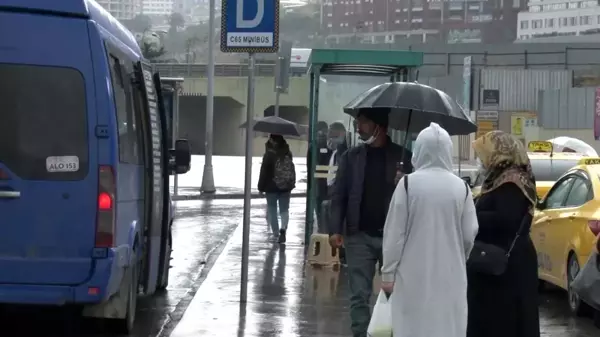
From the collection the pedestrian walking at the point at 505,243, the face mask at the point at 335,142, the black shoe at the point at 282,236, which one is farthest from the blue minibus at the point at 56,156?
the black shoe at the point at 282,236

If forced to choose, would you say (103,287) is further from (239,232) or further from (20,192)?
(239,232)

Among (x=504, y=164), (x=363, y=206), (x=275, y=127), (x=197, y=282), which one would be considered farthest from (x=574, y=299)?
(x=275, y=127)

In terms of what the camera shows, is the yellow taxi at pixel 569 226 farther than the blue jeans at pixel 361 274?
Yes

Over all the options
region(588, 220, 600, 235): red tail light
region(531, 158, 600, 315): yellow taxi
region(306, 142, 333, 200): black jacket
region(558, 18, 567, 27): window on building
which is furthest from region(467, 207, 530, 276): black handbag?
region(558, 18, 567, 27): window on building

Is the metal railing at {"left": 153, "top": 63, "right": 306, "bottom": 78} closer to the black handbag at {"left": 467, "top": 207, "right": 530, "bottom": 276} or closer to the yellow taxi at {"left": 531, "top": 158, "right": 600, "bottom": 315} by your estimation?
the yellow taxi at {"left": 531, "top": 158, "right": 600, "bottom": 315}

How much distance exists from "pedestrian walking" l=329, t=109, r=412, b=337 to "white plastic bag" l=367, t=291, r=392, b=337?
174cm

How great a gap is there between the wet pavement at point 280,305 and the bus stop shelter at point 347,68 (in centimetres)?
127

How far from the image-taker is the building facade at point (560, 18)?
62719 millimetres

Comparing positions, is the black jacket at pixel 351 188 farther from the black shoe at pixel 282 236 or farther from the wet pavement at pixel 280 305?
the black shoe at pixel 282 236

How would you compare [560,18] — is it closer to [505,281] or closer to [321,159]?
[321,159]

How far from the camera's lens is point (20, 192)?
716cm

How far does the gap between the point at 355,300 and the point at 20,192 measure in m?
2.48

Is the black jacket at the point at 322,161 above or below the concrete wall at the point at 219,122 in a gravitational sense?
below

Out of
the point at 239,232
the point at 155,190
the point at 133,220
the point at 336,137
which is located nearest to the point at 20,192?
the point at 133,220
